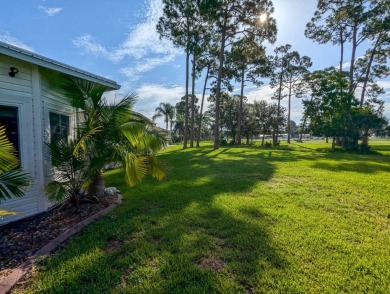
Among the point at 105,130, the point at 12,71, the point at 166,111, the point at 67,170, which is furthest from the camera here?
the point at 166,111

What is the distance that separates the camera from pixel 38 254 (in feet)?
9.18

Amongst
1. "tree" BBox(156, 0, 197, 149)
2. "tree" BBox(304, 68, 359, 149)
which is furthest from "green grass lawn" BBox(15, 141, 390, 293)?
"tree" BBox(156, 0, 197, 149)

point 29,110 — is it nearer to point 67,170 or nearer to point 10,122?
point 10,122

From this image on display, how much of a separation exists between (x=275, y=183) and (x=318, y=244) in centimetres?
366

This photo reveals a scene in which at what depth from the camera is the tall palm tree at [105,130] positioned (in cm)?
427

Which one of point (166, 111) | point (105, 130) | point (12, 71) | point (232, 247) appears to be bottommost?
point (232, 247)

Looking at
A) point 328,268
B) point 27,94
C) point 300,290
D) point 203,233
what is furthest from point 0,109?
point 328,268

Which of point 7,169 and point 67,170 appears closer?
point 7,169

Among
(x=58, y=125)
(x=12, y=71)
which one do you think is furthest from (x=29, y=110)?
(x=58, y=125)

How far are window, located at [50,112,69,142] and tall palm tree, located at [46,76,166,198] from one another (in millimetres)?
974

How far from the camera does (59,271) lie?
7.96ft

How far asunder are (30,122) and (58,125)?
1.08m

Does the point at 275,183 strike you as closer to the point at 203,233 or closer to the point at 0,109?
the point at 203,233

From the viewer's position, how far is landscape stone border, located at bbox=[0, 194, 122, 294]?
225 cm
